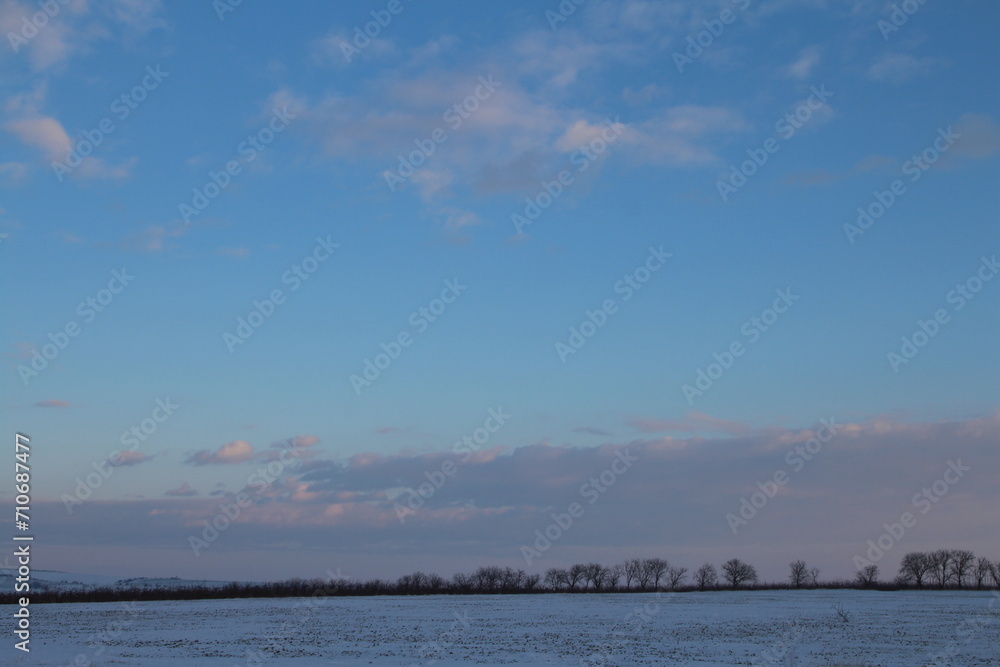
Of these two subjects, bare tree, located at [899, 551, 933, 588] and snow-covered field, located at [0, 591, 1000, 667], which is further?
bare tree, located at [899, 551, 933, 588]

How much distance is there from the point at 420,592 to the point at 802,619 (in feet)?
340

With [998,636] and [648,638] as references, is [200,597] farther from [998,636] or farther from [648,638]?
[998,636]

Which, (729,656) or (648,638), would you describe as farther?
(648,638)

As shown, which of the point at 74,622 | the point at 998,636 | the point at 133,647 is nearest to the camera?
the point at 133,647

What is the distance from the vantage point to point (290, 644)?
42312mm

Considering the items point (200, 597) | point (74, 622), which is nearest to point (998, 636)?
point (74, 622)

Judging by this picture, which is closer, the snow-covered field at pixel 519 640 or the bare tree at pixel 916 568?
the snow-covered field at pixel 519 640

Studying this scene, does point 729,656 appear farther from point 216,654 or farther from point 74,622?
point 74,622

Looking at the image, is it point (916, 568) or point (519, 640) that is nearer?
point (519, 640)

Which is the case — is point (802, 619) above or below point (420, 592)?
above

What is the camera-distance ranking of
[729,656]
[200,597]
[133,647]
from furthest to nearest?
[200,597], [133,647], [729,656]

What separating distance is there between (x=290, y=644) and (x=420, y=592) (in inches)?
4569

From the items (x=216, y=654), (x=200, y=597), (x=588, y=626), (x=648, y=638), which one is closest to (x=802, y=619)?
(x=588, y=626)

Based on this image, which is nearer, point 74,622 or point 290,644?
point 290,644
